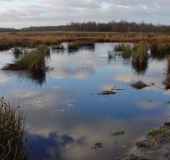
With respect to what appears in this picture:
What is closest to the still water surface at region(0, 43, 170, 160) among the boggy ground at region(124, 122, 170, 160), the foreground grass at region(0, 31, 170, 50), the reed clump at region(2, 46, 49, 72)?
the boggy ground at region(124, 122, 170, 160)

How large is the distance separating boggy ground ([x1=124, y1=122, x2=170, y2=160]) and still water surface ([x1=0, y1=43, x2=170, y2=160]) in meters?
0.23

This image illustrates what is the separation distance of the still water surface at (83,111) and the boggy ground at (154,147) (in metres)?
0.23

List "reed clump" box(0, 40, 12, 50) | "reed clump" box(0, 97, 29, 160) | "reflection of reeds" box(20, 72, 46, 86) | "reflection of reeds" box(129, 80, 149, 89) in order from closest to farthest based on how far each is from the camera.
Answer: "reed clump" box(0, 97, 29, 160) < "reflection of reeds" box(129, 80, 149, 89) < "reflection of reeds" box(20, 72, 46, 86) < "reed clump" box(0, 40, 12, 50)

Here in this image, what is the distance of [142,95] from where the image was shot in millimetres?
8258

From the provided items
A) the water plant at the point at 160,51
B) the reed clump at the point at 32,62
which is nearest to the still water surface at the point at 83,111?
the reed clump at the point at 32,62

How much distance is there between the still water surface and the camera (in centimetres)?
465

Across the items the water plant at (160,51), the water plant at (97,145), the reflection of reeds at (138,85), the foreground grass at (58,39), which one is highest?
the foreground grass at (58,39)

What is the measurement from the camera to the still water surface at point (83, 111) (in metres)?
4.65

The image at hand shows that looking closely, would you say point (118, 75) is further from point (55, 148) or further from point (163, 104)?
point (55, 148)

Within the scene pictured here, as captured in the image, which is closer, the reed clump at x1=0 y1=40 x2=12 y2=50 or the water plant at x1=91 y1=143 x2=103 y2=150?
the water plant at x1=91 y1=143 x2=103 y2=150

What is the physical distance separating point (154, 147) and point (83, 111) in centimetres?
267

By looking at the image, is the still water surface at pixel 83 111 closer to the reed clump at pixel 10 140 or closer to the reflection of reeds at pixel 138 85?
the reflection of reeds at pixel 138 85

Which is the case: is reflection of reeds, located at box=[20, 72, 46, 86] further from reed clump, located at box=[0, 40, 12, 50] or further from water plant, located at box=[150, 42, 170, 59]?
reed clump, located at box=[0, 40, 12, 50]

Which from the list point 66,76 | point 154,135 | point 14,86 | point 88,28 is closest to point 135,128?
point 154,135
